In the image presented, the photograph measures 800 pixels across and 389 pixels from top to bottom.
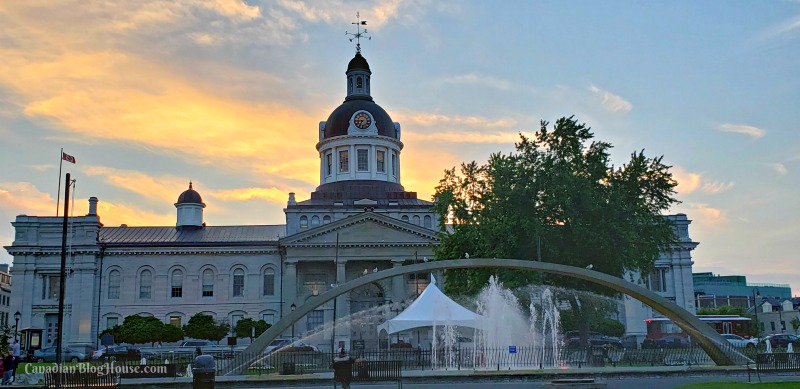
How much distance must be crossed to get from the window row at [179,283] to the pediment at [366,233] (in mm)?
6573

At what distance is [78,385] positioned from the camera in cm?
2594

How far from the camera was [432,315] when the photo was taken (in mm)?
40031

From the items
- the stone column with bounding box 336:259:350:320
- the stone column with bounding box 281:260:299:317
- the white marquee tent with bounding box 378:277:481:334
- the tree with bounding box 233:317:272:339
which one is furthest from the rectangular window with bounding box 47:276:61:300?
the white marquee tent with bounding box 378:277:481:334

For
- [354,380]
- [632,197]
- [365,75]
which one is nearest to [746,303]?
[365,75]

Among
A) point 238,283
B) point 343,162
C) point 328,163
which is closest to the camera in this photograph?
point 238,283

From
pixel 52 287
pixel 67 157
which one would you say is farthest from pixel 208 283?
pixel 67 157

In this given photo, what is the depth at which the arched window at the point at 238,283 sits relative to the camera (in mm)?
77744

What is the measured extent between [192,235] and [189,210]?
4.12 m

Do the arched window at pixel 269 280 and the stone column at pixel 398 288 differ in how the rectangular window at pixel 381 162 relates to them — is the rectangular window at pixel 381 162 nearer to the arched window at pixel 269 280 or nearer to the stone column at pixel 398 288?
the stone column at pixel 398 288

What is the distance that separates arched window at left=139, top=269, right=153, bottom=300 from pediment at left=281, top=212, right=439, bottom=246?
14.1 meters

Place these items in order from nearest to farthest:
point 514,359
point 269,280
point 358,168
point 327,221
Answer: point 514,359
point 269,280
point 327,221
point 358,168

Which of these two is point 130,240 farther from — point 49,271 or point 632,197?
point 632,197

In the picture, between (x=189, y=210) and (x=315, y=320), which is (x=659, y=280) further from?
(x=189, y=210)

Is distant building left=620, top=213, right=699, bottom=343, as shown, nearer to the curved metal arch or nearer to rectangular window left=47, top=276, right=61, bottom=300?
the curved metal arch
